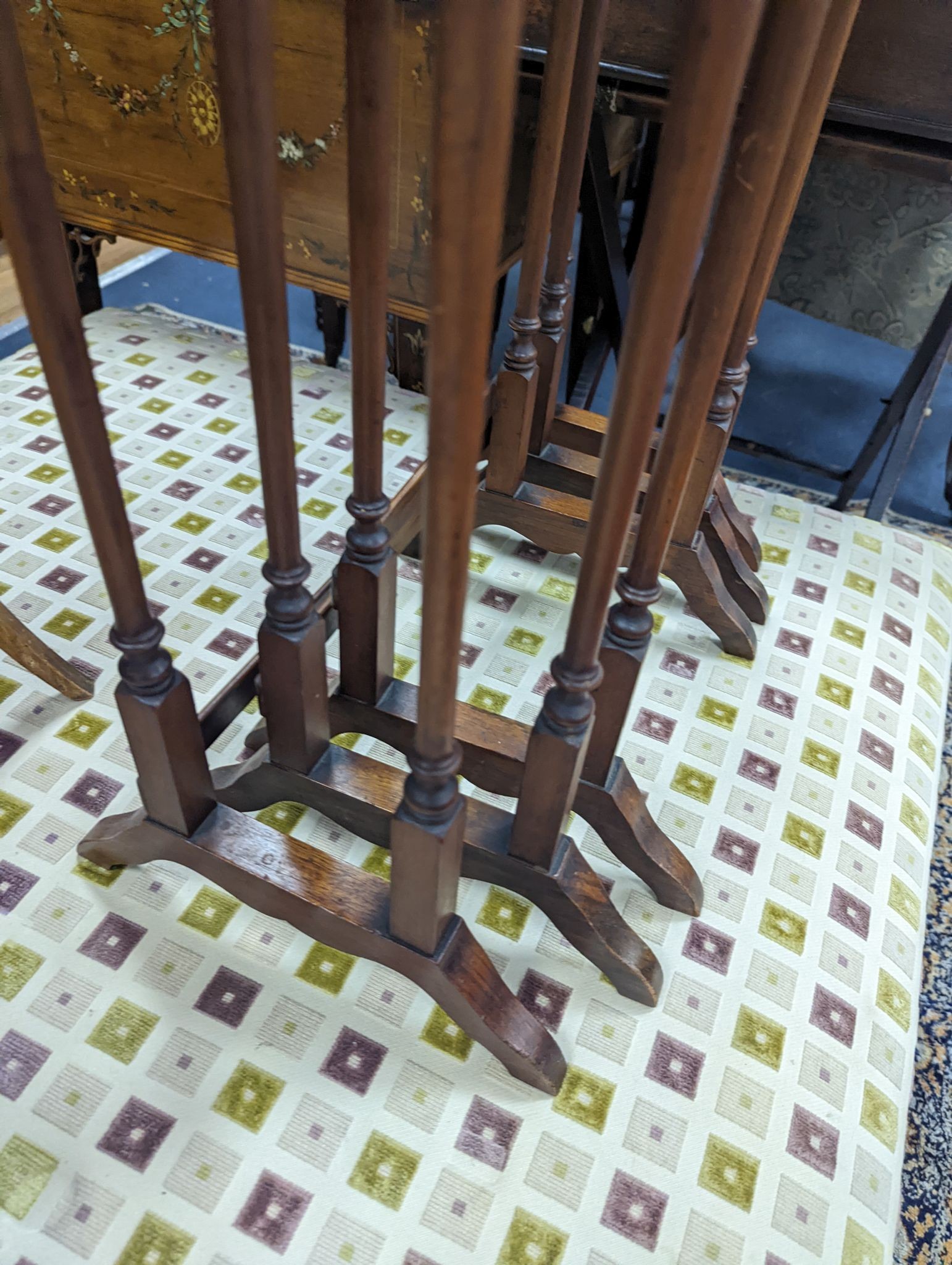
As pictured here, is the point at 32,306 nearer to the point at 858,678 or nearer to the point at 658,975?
the point at 658,975

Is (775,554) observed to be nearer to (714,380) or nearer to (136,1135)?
(714,380)

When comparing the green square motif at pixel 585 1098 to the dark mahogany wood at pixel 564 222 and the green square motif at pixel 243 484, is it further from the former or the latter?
the green square motif at pixel 243 484

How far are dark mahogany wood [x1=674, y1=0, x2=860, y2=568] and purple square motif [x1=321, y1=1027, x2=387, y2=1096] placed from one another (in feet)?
2.09

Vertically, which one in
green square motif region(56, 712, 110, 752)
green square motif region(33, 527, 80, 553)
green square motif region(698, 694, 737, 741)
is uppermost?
green square motif region(33, 527, 80, 553)

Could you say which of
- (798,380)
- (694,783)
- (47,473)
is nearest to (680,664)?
(694,783)

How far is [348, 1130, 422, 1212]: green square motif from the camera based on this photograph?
66 centimetres

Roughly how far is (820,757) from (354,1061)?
23.7 inches

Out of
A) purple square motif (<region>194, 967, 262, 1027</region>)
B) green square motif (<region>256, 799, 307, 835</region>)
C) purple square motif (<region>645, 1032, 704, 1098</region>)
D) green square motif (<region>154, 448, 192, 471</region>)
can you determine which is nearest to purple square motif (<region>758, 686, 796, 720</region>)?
purple square motif (<region>645, 1032, 704, 1098</region>)

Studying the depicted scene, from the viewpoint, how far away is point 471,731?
0.80 m

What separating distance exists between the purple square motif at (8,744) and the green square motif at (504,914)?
50 cm

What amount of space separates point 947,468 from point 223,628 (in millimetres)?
1303

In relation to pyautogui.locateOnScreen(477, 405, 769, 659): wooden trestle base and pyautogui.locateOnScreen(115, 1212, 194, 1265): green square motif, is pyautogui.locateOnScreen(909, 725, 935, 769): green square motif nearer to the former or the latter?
pyautogui.locateOnScreen(477, 405, 769, 659): wooden trestle base

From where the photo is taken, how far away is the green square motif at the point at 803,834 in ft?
3.04

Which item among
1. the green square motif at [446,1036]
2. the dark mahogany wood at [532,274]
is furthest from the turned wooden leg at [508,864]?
the dark mahogany wood at [532,274]
